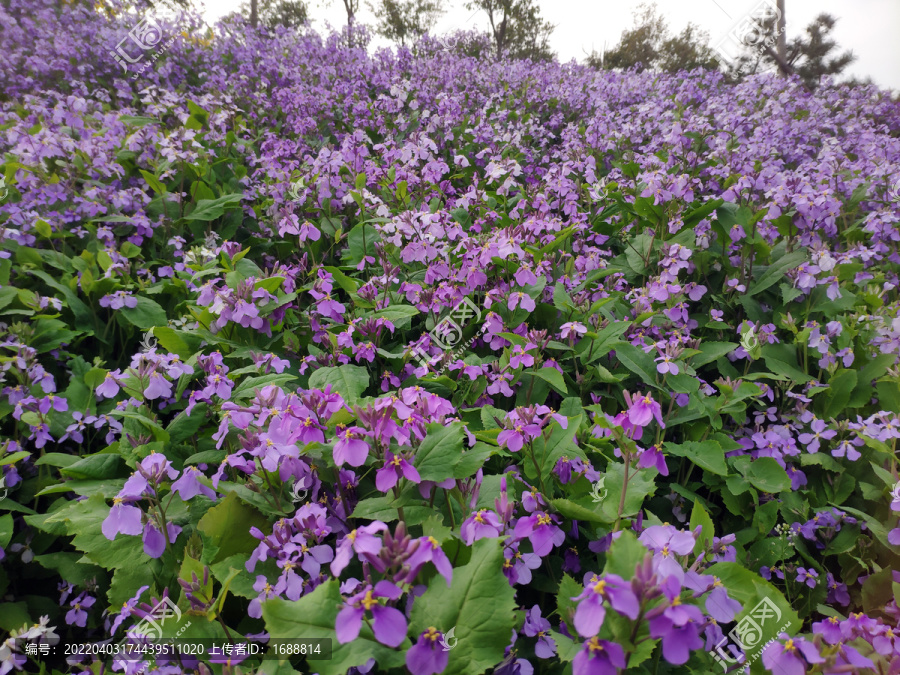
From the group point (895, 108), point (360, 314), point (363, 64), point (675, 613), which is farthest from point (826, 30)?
point (675, 613)

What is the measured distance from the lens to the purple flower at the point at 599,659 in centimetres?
96

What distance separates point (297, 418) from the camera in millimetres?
1477

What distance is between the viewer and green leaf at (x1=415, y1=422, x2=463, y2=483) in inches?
54.6

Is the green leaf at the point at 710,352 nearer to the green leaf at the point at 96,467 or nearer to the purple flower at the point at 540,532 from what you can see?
the purple flower at the point at 540,532

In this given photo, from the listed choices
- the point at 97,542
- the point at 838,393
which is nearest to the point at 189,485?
the point at 97,542

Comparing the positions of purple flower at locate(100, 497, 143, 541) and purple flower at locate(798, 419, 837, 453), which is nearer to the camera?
purple flower at locate(100, 497, 143, 541)

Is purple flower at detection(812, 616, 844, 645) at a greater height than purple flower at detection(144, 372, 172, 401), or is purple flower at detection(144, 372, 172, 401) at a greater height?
purple flower at detection(144, 372, 172, 401)

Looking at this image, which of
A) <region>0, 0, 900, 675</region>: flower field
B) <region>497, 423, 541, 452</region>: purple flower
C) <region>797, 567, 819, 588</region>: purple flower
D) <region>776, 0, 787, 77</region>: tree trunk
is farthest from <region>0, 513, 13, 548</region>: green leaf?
<region>776, 0, 787, 77</region>: tree trunk

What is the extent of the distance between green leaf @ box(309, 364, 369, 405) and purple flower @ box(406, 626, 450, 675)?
44.9 inches

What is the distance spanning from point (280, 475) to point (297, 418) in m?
0.19

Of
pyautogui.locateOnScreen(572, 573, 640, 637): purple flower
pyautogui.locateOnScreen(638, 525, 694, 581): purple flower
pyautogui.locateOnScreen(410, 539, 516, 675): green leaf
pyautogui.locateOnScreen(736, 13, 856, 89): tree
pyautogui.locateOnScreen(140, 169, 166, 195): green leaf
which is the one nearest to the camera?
pyautogui.locateOnScreen(572, 573, 640, 637): purple flower

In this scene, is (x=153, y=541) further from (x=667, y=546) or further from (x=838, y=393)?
(x=838, y=393)

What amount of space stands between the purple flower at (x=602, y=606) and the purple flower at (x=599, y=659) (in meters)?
0.05

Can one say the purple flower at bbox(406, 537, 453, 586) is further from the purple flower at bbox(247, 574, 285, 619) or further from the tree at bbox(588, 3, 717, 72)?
the tree at bbox(588, 3, 717, 72)
